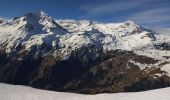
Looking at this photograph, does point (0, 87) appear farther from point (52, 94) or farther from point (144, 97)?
point (144, 97)

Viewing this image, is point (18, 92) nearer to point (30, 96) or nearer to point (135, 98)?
point (30, 96)

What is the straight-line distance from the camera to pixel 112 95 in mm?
35781

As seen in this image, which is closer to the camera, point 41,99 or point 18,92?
point 41,99

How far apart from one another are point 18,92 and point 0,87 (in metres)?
4.43

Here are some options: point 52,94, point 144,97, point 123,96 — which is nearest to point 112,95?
point 123,96

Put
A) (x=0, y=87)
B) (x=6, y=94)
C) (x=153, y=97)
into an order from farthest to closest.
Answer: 1. (x=0, y=87)
2. (x=6, y=94)
3. (x=153, y=97)

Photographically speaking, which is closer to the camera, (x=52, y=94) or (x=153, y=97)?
(x=153, y=97)

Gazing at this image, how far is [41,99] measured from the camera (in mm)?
36375

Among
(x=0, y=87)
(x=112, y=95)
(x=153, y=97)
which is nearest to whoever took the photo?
(x=153, y=97)

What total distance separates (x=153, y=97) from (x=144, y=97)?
81cm

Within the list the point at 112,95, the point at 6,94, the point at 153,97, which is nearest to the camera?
the point at 153,97

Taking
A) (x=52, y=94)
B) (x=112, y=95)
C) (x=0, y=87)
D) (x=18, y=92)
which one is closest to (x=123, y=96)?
(x=112, y=95)

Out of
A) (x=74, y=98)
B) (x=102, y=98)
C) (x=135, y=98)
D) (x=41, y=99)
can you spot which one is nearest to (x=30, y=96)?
(x=41, y=99)

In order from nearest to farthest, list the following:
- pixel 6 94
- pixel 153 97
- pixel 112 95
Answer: pixel 153 97
pixel 112 95
pixel 6 94
